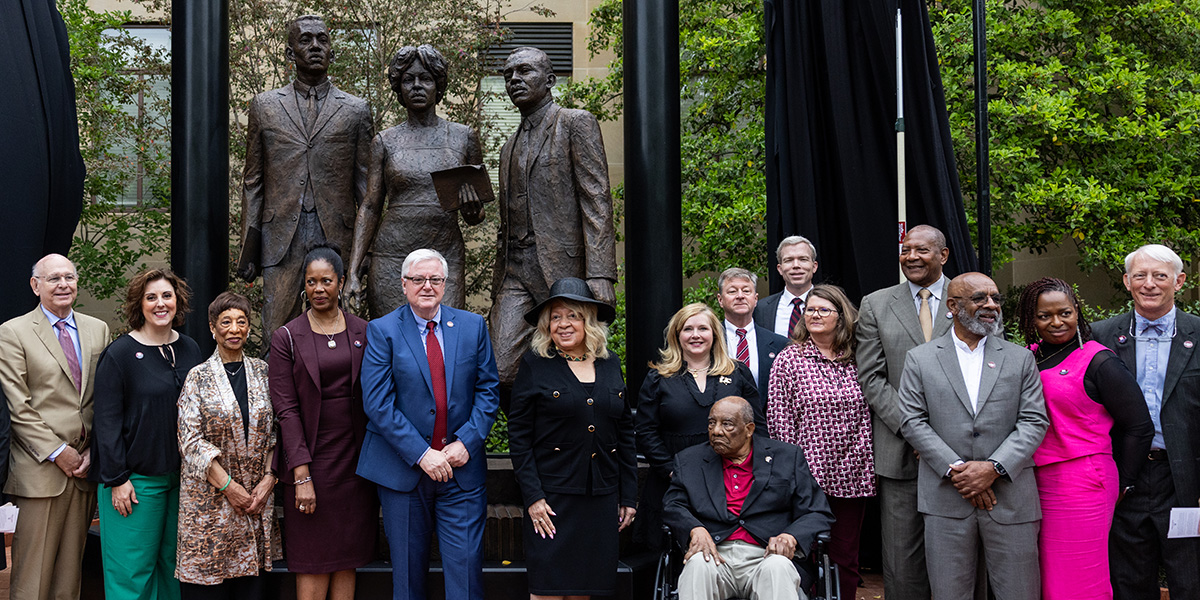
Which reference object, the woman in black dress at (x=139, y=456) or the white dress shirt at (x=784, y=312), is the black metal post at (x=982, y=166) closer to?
the white dress shirt at (x=784, y=312)

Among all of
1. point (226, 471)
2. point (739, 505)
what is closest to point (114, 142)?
point (226, 471)

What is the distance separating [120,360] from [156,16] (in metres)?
9.91

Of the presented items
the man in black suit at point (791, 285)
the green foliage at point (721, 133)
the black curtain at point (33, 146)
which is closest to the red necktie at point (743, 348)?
the man in black suit at point (791, 285)

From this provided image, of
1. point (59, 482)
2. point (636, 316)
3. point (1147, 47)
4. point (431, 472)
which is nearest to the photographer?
point (431, 472)

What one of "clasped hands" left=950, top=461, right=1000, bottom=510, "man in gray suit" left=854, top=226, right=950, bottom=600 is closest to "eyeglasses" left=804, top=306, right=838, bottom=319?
"man in gray suit" left=854, top=226, right=950, bottom=600

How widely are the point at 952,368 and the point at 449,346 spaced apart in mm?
2305

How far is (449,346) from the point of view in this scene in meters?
4.75

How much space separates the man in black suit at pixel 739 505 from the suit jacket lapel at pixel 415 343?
3.94 feet

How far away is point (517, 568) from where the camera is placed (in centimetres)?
515

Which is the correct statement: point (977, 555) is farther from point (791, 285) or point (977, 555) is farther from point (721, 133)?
point (721, 133)

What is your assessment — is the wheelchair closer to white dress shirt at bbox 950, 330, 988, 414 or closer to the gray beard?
white dress shirt at bbox 950, 330, 988, 414

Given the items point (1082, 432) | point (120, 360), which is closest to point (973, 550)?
point (1082, 432)

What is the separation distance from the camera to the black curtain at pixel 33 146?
18.2 feet

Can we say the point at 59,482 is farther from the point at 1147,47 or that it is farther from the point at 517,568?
the point at 1147,47
